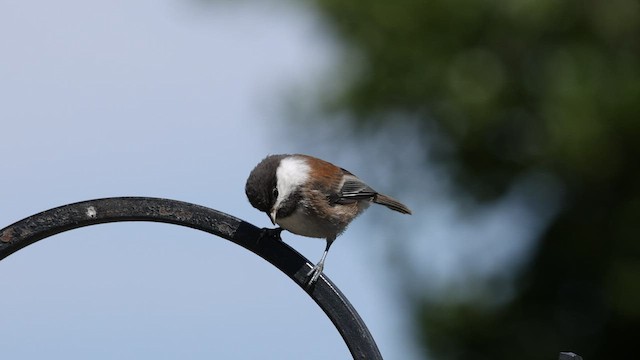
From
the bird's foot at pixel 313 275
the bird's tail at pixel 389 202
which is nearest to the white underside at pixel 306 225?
the bird's tail at pixel 389 202

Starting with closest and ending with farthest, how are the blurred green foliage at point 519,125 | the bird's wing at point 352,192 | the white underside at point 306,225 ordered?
the white underside at point 306,225
the bird's wing at point 352,192
the blurred green foliage at point 519,125

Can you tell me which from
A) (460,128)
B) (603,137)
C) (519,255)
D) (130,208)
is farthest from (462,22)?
(130,208)

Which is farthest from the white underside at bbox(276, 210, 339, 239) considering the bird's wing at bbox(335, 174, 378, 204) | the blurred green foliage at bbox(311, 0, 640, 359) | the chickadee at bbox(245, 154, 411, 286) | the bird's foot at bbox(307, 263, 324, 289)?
the blurred green foliage at bbox(311, 0, 640, 359)

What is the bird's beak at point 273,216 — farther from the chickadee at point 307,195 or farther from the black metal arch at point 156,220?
the black metal arch at point 156,220

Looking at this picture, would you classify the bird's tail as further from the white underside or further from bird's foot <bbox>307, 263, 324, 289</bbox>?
bird's foot <bbox>307, 263, 324, 289</bbox>

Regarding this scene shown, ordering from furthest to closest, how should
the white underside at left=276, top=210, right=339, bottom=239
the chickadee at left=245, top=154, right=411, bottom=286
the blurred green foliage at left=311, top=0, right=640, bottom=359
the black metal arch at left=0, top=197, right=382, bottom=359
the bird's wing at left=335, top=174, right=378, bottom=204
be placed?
the blurred green foliage at left=311, top=0, right=640, bottom=359
the bird's wing at left=335, top=174, right=378, bottom=204
the white underside at left=276, top=210, right=339, bottom=239
the chickadee at left=245, top=154, right=411, bottom=286
the black metal arch at left=0, top=197, right=382, bottom=359

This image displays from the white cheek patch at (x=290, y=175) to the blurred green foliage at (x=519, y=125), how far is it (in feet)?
7.31

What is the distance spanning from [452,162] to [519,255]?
658mm

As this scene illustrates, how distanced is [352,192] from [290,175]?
1.29ft

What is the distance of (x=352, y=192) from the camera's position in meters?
3.52

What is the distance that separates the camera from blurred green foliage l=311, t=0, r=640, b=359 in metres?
5.42

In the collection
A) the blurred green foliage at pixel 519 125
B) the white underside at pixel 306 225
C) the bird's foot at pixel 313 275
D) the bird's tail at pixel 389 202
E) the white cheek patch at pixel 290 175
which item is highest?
the blurred green foliage at pixel 519 125

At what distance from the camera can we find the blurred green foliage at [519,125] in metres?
5.42

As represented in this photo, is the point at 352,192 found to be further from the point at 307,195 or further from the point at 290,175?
the point at 290,175
